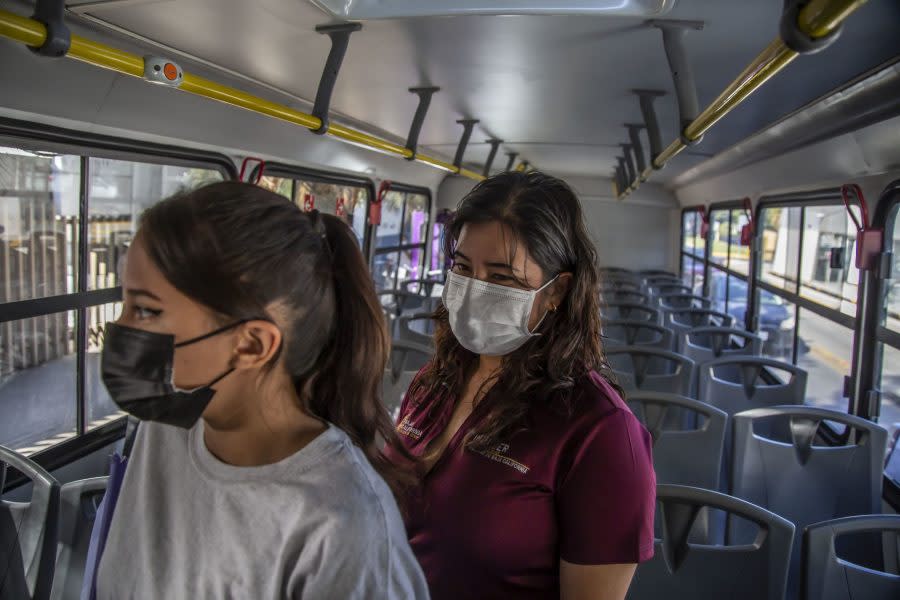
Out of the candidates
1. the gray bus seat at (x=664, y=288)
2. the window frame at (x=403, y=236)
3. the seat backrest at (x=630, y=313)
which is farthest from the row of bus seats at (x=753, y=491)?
the window frame at (x=403, y=236)

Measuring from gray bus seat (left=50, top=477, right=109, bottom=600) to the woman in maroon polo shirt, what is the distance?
3.49 feet

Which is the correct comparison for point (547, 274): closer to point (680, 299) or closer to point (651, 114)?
point (651, 114)

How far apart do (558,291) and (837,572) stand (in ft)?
3.83

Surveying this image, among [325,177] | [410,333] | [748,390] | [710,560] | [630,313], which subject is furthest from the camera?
[630,313]

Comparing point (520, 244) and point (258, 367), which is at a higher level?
point (520, 244)

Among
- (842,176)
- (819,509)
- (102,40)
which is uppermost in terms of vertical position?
(102,40)

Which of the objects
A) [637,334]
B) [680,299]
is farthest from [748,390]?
[680,299]

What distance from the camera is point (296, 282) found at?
974 millimetres

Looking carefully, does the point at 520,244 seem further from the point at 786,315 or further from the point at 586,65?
the point at 786,315

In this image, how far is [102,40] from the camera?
2.58 m

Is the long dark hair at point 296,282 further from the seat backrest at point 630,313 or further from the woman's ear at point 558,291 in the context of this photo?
the seat backrest at point 630,313

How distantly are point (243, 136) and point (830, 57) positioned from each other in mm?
3094

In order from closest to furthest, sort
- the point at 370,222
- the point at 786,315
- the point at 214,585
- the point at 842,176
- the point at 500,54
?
the point at 214,585 → the point at 500,54 → the point at 842,176 → the point at 786,315 → the point at 370,222

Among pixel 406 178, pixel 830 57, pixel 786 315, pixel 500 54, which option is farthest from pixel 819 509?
pixel 406 178
